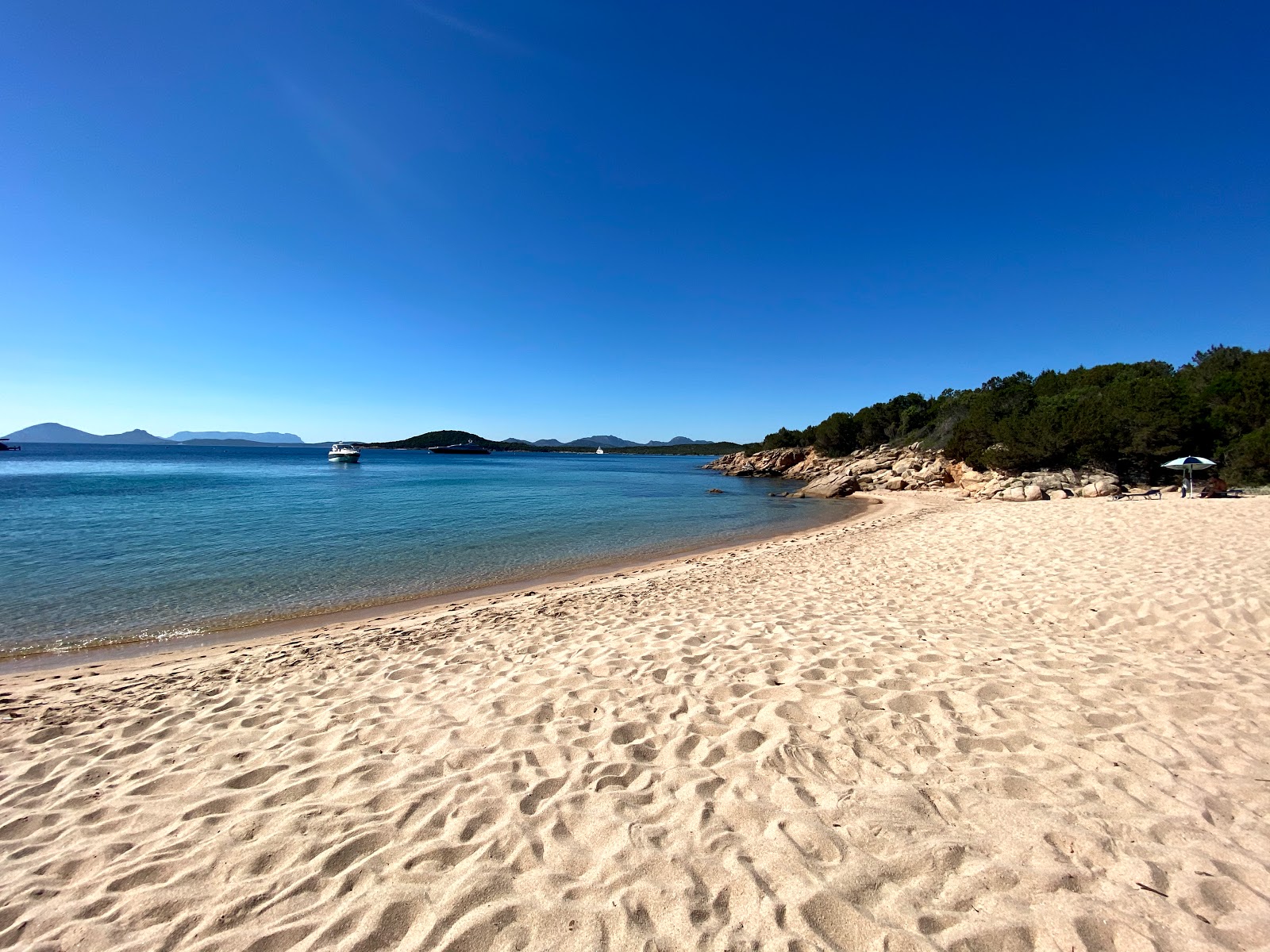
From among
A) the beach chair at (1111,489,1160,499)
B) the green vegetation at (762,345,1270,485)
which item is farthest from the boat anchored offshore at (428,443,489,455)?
the beach chair at (1111,489,1160,499)

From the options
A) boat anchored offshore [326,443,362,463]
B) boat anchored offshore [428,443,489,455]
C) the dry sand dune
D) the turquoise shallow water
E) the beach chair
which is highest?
boat anchored offshore [428,443,489,455]

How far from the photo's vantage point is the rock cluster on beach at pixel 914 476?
919 inches

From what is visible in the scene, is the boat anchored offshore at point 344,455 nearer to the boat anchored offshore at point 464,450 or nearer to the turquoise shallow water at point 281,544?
the turquoise shallow water at point 281,544

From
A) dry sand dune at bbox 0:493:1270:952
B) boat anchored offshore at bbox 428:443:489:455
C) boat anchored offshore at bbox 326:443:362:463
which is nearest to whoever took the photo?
dry sand dune at bbox 0:493:1270:952

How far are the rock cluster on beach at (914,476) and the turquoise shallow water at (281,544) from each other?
8014mm

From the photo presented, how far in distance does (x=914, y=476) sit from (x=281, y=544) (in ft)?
121

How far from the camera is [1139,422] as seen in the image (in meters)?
25.2

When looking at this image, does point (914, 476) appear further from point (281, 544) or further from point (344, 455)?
point (344, 455)

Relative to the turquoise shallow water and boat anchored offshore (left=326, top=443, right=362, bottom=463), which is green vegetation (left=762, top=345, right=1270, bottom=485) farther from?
boat anchored offshore (left=326, top=443, right=362, bottom=463)

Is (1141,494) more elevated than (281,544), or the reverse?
(1141,494)

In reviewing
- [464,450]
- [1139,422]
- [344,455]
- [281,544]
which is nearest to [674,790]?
[281,544]

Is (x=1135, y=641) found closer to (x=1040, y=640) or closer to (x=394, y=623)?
(x=1040, y=640)

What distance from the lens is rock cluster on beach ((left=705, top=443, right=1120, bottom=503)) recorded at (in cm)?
2334

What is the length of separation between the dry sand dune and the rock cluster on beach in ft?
65.1
